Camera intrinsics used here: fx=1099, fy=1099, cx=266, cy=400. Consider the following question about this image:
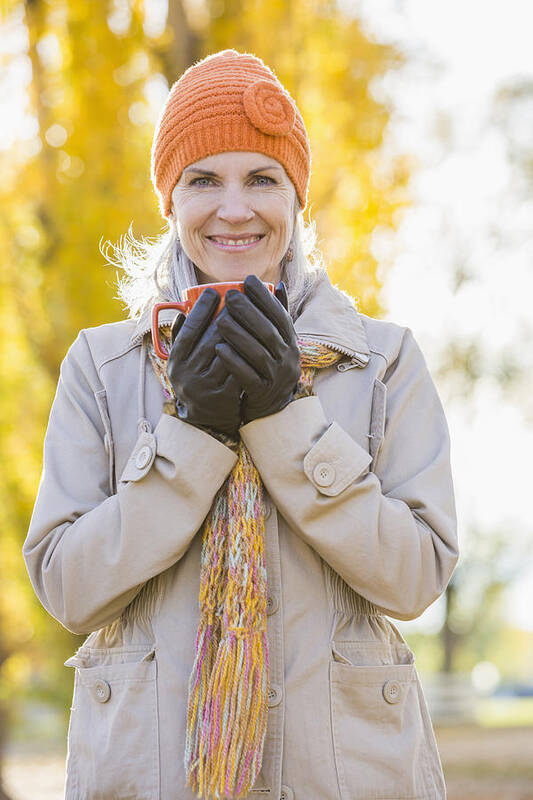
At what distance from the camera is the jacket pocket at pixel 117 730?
2049 mm

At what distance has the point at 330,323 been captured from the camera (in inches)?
92.0

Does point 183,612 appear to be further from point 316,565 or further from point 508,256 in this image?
point 508,256

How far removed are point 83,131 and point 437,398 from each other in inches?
211

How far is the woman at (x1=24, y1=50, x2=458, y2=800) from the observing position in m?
2.01

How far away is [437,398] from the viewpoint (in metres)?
2.37

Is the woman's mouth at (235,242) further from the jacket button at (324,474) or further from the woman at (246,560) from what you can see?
the jacket button at (324,474)

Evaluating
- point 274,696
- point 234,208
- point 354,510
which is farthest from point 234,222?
point 274,696

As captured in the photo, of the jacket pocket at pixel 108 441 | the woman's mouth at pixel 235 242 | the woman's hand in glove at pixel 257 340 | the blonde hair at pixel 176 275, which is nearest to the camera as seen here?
the woman's hand in glove at pixel 257 340

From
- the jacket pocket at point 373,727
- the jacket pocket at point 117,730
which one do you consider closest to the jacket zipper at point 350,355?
the jacket pocket at point 373,727

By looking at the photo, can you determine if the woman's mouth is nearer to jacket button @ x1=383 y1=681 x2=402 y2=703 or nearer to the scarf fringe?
the scarf fringe

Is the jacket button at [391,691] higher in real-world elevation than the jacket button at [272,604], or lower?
lower

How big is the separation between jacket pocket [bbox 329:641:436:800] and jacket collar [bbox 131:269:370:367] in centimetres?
60

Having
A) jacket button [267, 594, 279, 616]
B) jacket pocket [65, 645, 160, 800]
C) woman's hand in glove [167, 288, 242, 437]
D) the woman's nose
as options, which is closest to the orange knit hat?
the woman's nose

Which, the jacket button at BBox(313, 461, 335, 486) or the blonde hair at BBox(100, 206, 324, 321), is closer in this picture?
the jacket button at BBox(313, 461, 335, 486)
